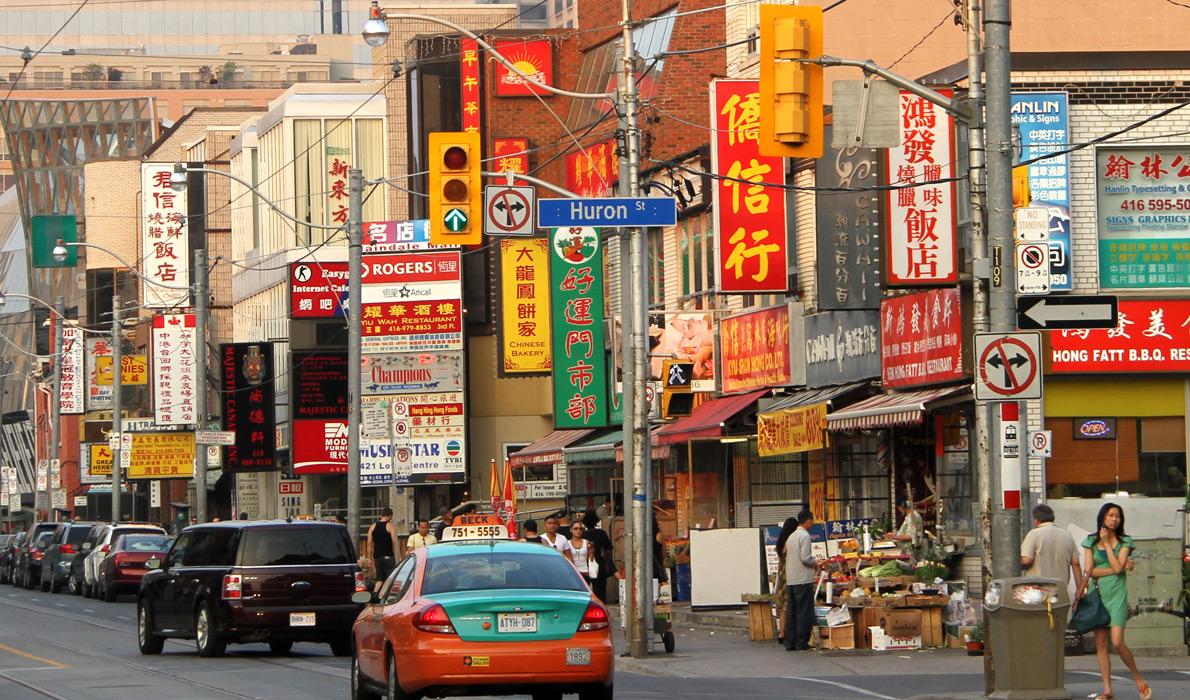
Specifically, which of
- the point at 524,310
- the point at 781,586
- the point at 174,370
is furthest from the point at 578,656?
the point at 174,370

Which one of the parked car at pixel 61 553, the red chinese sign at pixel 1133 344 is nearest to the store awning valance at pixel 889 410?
the red chinese sign at pixel 1133 344

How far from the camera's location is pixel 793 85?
17641mm

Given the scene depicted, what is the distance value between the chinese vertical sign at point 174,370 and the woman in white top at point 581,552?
34246 millimetres

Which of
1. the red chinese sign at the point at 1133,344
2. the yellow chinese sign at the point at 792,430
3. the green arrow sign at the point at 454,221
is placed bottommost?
the yellow chinese sign at the point at 792,430

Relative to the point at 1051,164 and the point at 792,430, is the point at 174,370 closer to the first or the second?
the point at 792,430

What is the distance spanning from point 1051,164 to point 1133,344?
8.21ft

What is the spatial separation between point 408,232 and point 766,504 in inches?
826

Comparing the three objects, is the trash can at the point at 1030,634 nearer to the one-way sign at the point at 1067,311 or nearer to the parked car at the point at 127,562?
the one-way sign at the point at 1067,311

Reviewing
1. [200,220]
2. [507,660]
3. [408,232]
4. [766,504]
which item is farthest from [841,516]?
[200,220]

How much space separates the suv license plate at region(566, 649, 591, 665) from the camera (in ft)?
51.2

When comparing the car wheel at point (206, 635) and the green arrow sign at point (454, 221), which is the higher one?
the green arrow sign at point (454, 221)

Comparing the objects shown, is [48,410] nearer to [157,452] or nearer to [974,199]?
[157,452]

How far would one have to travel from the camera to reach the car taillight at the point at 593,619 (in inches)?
619

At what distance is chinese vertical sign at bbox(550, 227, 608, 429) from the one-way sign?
73.1 feet
